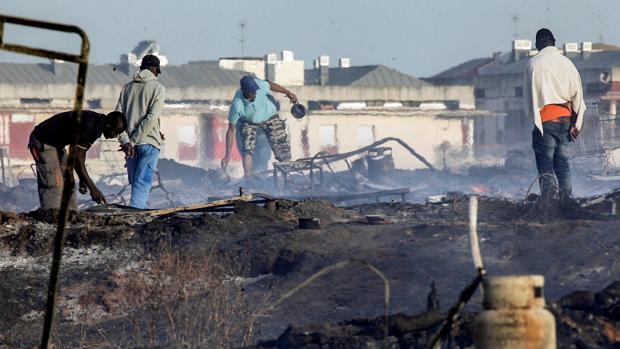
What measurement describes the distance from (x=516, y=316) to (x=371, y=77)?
211 feet

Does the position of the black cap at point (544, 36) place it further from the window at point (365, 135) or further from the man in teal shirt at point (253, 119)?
the window at point (365, 135)

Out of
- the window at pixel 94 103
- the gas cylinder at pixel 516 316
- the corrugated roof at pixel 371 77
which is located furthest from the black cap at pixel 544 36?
the corrugated roof at pixel 371 77

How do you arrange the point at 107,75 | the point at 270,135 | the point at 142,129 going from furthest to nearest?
1. the point at 107,75
2. the point at 270,135
3. the point at 142,129

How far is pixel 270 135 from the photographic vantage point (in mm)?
24281

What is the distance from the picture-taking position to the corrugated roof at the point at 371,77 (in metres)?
68.4

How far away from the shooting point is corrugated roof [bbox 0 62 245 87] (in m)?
57.8

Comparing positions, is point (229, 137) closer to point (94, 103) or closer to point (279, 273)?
point (279, 273)

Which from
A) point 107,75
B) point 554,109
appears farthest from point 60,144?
point 107,75

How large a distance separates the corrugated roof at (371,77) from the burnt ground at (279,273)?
55.7 m

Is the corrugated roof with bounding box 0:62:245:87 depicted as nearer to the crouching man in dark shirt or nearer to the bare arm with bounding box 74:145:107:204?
the crouching man in dark shirt

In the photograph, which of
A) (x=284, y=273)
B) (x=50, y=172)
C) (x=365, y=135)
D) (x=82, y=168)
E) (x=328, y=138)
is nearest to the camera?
(x=284, y=273)

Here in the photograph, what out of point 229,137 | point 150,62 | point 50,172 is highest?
point 150,62

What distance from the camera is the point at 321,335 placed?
25.4 ft

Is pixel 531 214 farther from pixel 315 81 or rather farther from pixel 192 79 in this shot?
pixel 315 81
